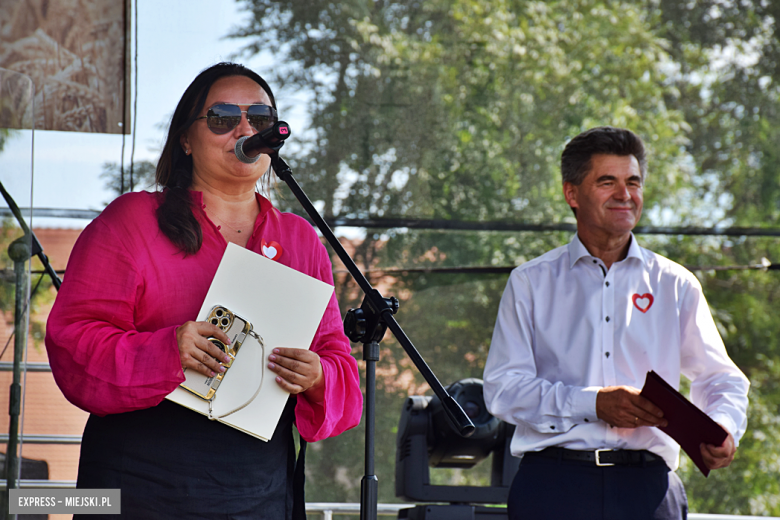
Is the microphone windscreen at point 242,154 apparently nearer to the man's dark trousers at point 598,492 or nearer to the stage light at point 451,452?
the man's dark trousers at point 598,492

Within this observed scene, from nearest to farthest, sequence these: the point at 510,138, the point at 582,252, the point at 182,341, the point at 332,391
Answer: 1. the point at 182,341
2. the point at 332,391
3. the point at 582,252
4. the point at 510,138

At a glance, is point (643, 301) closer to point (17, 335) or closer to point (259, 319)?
point (259, 319)

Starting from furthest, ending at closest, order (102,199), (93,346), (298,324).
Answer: (102,199) → (298,324) → (93,346)

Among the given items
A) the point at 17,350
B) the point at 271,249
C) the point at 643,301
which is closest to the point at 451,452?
the point at 643,301

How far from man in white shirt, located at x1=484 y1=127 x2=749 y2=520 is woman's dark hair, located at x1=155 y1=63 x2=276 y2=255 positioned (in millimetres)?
987

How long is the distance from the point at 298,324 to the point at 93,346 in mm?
389

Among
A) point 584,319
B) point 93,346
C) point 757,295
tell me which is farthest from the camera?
point 757,295

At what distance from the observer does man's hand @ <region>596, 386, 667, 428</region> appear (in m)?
1.73

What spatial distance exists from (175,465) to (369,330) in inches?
18.8

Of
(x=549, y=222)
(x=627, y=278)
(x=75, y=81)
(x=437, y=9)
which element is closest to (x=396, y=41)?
(x=437, y=9)

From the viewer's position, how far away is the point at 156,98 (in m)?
2.98

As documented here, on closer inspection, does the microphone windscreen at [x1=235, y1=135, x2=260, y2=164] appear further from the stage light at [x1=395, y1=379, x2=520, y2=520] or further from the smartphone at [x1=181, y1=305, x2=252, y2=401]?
the stage light at [x1=395, y1=379, x2=520, y2=520]

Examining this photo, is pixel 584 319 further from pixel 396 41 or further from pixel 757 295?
pixel 757 295

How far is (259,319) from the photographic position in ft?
4.65
